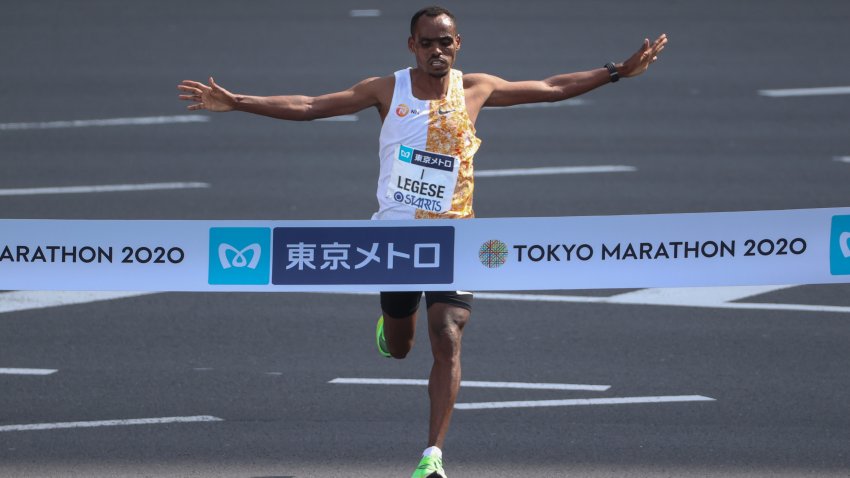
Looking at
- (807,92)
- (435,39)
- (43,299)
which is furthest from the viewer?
(807,92)

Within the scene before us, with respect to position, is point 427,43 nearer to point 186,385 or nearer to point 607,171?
point 186,385

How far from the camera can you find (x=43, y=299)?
1202 cm

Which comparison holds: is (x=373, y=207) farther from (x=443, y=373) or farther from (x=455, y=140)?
(x=443, y=373)

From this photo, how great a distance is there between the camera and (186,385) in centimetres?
995

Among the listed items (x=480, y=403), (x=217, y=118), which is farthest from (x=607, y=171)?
(x=480, y=403)

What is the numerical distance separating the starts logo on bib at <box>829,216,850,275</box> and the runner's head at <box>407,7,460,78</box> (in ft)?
7.25

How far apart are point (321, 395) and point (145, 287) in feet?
6.00

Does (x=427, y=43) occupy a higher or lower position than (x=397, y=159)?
higher

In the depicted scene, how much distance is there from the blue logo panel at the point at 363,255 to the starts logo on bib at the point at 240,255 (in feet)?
0.19

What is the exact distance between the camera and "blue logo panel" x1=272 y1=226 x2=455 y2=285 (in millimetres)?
8172

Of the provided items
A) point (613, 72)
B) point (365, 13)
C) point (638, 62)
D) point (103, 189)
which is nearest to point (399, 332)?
point (613, 72)

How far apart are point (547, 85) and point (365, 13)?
15782mm

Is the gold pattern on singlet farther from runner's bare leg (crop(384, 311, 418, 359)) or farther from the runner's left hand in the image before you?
the runner's left hand

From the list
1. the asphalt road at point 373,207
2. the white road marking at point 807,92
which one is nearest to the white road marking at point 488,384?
the asphalt road at point 373,207
